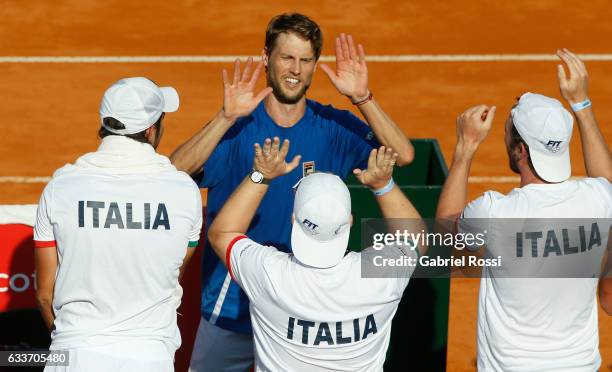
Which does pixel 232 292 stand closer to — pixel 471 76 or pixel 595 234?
pixel 595 234

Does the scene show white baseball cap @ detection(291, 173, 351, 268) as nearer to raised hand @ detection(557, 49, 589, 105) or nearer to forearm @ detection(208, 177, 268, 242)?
forearm @ detection(208, 177, 268, 242)

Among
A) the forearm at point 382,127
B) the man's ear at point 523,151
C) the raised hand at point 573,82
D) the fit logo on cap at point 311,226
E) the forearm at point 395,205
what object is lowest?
the fit logo on cap at point 311,226

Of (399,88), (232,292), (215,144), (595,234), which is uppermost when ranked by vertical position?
(399,88)

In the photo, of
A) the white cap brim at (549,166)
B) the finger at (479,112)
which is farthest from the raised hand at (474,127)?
the white cap brim at (549,166)

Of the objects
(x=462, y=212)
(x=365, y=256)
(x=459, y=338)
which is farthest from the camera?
(x=459, y=338)

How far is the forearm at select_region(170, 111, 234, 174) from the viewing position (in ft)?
19.5

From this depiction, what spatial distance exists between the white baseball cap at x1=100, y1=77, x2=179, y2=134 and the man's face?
1190 millimetres

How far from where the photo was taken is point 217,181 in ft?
20.8

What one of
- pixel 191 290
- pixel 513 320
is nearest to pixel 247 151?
pixel 191 290

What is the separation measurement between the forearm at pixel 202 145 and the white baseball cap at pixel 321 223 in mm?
1218

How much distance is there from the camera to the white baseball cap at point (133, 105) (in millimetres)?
5203

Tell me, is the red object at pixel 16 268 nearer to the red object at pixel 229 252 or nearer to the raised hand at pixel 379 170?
the red object at pixel 229 252

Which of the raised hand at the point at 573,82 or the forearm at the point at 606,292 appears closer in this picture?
the forearm at the point at 606,292

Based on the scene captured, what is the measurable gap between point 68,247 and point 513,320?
86.5 inches
